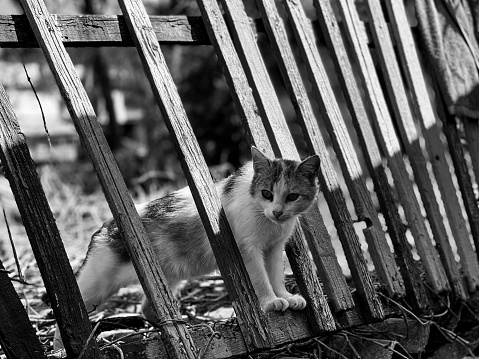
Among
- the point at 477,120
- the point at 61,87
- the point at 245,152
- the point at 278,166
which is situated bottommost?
the point at 245,152

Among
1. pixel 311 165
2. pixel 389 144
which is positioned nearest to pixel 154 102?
pixel 389 144

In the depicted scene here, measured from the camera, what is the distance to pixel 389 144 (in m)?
3.63

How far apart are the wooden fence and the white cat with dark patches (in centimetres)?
11

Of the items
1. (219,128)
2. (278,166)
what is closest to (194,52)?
(219,128)

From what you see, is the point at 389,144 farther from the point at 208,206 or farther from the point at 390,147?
the point at 208,206

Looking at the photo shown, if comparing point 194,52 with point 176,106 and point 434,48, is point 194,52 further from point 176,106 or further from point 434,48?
point 176,106

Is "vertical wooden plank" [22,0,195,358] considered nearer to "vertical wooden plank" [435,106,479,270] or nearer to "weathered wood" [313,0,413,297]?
"weathered wood" [313,0,413,297]

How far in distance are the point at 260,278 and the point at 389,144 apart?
1151 millimetres

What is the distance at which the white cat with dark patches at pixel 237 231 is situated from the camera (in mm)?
3178

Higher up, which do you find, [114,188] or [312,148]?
[114,188]

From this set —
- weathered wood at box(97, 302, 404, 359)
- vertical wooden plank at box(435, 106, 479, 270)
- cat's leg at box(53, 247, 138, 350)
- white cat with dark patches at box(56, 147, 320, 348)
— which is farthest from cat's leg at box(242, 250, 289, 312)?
vertical wooden plank at box(435, 106, 479, 270)

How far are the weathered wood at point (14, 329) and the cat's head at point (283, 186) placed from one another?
1.32 meters

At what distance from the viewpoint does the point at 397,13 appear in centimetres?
392

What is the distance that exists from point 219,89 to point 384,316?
32.3ft
